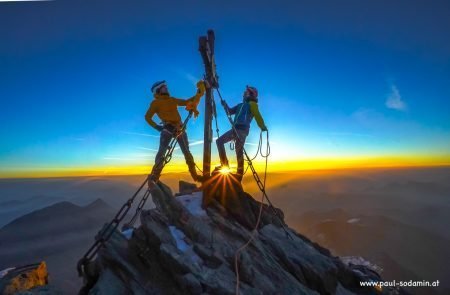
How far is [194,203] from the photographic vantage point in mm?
11148

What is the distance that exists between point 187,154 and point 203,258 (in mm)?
4712

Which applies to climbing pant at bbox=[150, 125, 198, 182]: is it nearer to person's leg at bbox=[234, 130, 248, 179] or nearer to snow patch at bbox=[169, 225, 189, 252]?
snow patch at bbox=[169, 225, 189, 252]

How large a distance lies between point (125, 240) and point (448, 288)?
116 m

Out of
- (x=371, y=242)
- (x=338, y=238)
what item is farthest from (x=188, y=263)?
(x=371, y=242)

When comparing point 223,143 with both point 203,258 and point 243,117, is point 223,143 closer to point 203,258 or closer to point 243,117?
point 243,117

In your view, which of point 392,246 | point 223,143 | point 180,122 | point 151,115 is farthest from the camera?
point 392,246

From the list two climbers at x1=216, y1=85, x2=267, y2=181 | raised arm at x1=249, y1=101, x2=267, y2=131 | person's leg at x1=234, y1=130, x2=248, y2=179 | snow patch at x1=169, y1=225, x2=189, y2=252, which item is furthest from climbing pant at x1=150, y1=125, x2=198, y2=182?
raised arm at x1=249, y1=101, x2=267, y2=131

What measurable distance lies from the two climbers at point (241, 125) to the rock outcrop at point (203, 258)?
152 cm

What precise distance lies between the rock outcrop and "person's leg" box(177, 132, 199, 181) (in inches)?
39.5

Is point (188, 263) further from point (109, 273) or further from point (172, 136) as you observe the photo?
point (172, 136)

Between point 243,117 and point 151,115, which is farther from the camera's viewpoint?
point 243,117

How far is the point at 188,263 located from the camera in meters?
8.43

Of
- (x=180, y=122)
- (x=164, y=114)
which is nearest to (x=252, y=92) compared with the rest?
(x=180, y=122)

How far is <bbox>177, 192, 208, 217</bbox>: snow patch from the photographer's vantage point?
34.6 ft
